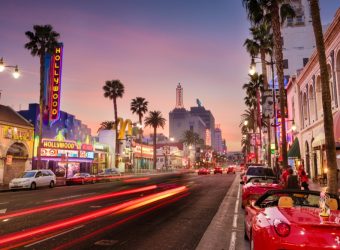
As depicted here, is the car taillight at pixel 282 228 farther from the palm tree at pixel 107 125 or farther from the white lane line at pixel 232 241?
the palm tree at pixel 107 125

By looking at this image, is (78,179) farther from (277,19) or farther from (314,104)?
(277,19)

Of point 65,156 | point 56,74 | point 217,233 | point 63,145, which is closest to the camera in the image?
point 217,233

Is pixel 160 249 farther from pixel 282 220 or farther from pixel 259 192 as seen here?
pixel 259 192

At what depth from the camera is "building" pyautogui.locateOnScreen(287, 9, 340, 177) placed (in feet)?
72.1

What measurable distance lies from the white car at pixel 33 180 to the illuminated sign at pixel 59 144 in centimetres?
1256

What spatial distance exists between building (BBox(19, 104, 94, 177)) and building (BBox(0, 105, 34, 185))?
1408 millimetres

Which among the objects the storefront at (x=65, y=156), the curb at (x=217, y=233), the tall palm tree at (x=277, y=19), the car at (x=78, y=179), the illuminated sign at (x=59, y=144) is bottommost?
the curb at (x=217, y=233)

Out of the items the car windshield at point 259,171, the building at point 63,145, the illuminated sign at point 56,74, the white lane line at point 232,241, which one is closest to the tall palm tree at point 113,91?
the building at point 63,145

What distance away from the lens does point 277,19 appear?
77.5 feet

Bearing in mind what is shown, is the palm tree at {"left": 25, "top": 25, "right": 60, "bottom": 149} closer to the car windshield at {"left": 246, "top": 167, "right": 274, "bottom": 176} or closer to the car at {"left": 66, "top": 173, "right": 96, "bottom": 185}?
the car at {"left": 66, "top": 173, "right": 96, "bottom": 185}

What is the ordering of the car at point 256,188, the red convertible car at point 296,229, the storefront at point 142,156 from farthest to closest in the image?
1. the storefront at point 142,156
2. the car at point 256,188
3. the red convertible car at point 296,229

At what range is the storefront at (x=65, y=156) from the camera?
4550cm

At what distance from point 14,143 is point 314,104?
31.6 meters

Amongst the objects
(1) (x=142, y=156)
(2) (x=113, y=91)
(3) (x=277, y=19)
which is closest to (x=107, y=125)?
(1) (x=142, y=156)
